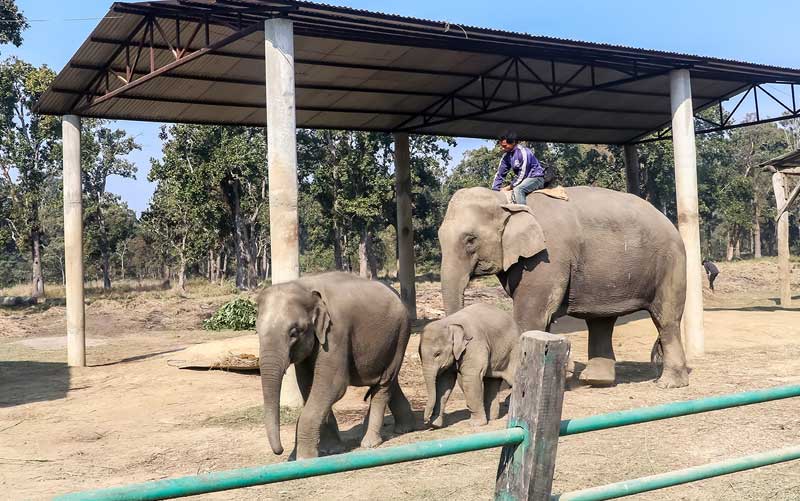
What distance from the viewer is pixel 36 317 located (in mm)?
26031

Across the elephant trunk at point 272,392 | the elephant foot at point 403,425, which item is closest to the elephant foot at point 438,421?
the elephant foot at point 403,425

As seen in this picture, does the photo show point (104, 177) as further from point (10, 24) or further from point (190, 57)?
point (190, 57)

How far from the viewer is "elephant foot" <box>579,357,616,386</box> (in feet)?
33.6

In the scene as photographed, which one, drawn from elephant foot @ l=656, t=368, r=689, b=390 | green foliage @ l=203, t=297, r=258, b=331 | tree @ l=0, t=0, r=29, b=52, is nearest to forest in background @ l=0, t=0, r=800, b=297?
tree @ l=0, t=0, r=29, b=52

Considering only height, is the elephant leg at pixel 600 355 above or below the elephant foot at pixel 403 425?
above

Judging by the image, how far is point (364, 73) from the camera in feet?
49.5

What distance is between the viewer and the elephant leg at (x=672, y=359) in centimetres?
994

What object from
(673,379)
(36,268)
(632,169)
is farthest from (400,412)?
(36,268)

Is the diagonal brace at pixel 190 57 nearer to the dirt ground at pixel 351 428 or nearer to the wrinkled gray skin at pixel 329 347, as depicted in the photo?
the wrinkled gray skin at pixel 329 347

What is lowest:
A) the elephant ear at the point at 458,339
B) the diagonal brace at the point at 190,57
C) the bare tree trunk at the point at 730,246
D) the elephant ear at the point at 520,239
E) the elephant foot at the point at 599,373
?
the elephant foot at the point at 599,373

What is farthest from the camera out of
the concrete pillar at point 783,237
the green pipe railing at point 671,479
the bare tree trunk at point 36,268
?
the bare tree trunk at point 36,268

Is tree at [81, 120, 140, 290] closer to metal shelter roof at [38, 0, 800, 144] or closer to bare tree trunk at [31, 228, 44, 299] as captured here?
bare tree trunk at [31, 228, 44, 299]

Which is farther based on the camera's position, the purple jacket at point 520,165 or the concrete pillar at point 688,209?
the concrete pillar at point 688,209

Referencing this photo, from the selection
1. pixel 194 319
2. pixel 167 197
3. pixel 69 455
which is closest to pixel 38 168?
pixel 167 197
